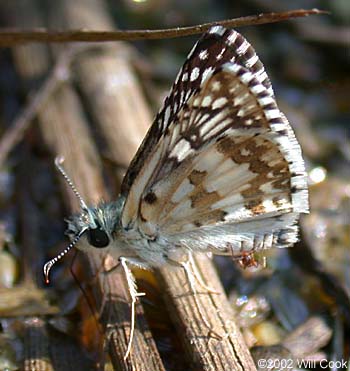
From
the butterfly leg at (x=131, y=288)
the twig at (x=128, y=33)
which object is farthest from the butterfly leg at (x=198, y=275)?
the twig at (x=128, y=33)

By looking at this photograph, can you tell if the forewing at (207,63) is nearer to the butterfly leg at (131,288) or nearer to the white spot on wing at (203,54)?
the white spot on wing at (203,54)

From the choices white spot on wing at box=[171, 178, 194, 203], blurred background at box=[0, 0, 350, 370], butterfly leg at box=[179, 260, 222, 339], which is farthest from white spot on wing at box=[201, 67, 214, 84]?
blurred background at box=[0, 0, 350, 370]

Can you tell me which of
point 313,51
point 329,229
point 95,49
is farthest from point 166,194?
point 313,51

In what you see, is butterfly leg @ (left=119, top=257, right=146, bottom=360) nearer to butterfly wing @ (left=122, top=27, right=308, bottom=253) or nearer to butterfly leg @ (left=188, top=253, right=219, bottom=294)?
butterfly wing @ (left=122, top=27, right=308, bottom=253)

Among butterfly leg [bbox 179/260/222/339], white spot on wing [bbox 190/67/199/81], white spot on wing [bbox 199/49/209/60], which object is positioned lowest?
butterfly leg [bbox 179/260/222/339]

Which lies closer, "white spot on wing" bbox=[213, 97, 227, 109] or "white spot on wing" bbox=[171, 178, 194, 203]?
"white spot on wing" bbox=[213, 97, 227, 109]

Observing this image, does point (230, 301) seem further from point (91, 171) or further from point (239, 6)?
point (239, 6)
